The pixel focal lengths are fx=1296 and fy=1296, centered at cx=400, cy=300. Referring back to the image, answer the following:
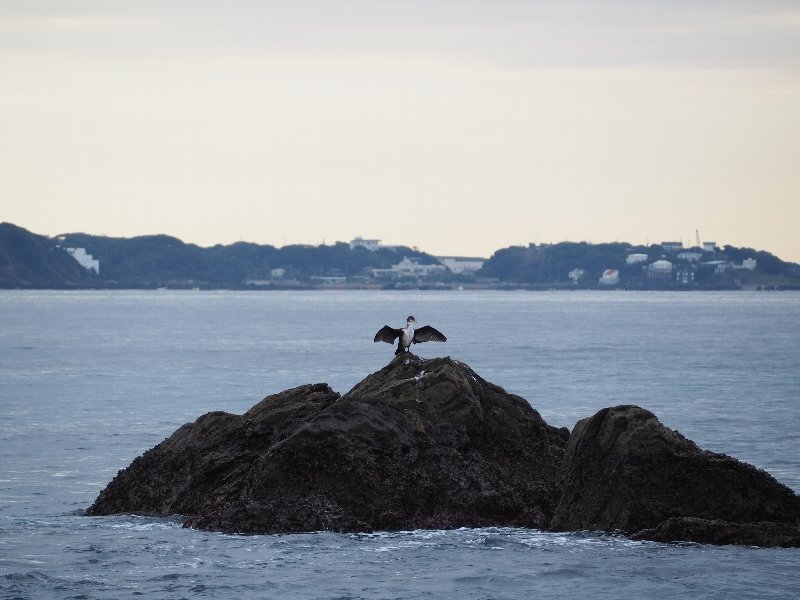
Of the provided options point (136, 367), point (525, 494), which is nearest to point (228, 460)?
point (525, 494)

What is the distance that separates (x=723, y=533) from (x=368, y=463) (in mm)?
5348

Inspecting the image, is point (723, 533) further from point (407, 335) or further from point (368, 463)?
point (407, 335)

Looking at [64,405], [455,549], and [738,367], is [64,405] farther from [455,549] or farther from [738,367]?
[738,367]

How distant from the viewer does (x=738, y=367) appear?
64.9 metres

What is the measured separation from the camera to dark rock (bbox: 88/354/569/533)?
19.7 meters

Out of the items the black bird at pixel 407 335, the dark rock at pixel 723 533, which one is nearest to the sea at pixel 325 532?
the dark rock at pixel 723 533

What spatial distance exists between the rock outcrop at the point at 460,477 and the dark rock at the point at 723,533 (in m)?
0.01

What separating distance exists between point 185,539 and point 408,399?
4366 millimetres

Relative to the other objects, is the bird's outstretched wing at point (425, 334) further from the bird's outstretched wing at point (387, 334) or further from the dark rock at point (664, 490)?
the dark rock at point (664, 490)

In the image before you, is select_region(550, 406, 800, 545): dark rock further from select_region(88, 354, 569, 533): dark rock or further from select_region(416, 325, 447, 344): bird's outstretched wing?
select_region(416, 325, 447, 344): bird's outstretched wing

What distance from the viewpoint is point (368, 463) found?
778 inches

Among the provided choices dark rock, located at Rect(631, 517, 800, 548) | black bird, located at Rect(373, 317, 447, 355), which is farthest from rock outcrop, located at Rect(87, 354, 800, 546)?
black bird, located at Rect(373, 317, 447, 355)

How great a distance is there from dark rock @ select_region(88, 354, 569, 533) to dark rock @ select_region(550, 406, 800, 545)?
1.06 meters

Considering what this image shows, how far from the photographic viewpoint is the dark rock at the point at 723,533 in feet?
61.6
